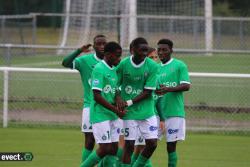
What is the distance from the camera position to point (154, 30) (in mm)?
31250

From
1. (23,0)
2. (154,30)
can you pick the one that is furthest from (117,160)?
(23,0)

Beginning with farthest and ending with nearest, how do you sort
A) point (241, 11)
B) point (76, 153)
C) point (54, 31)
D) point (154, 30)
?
point (54, 31) → point (241, 11) → point (154, 30) → point (76, 153)

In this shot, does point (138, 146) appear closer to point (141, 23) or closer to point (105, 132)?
point (105, 132)

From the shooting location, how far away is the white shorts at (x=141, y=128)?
36.5 feet

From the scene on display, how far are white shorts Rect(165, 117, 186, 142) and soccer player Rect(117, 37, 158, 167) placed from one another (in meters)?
0.73

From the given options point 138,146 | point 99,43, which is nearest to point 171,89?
point 138,146

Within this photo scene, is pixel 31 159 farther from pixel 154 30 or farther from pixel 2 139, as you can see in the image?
pixel 154 30

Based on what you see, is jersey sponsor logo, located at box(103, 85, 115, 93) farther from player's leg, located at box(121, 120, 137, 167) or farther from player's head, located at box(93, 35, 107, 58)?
player's head, located at box(93, 35, 107, 58)

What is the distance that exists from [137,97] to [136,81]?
221 mm

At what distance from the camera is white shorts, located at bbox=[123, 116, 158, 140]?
11.1m

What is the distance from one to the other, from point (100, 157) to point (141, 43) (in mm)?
1602

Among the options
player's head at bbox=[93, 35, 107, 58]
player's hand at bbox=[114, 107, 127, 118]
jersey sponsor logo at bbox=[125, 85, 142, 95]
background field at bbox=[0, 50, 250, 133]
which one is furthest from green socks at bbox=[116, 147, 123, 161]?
background field at bbox=[0, 50, 250, 133]

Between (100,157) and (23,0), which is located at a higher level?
(23,0)

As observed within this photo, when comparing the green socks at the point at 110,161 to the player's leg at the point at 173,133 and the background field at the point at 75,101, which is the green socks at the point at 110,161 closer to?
the player's leg at the point at 173,133
